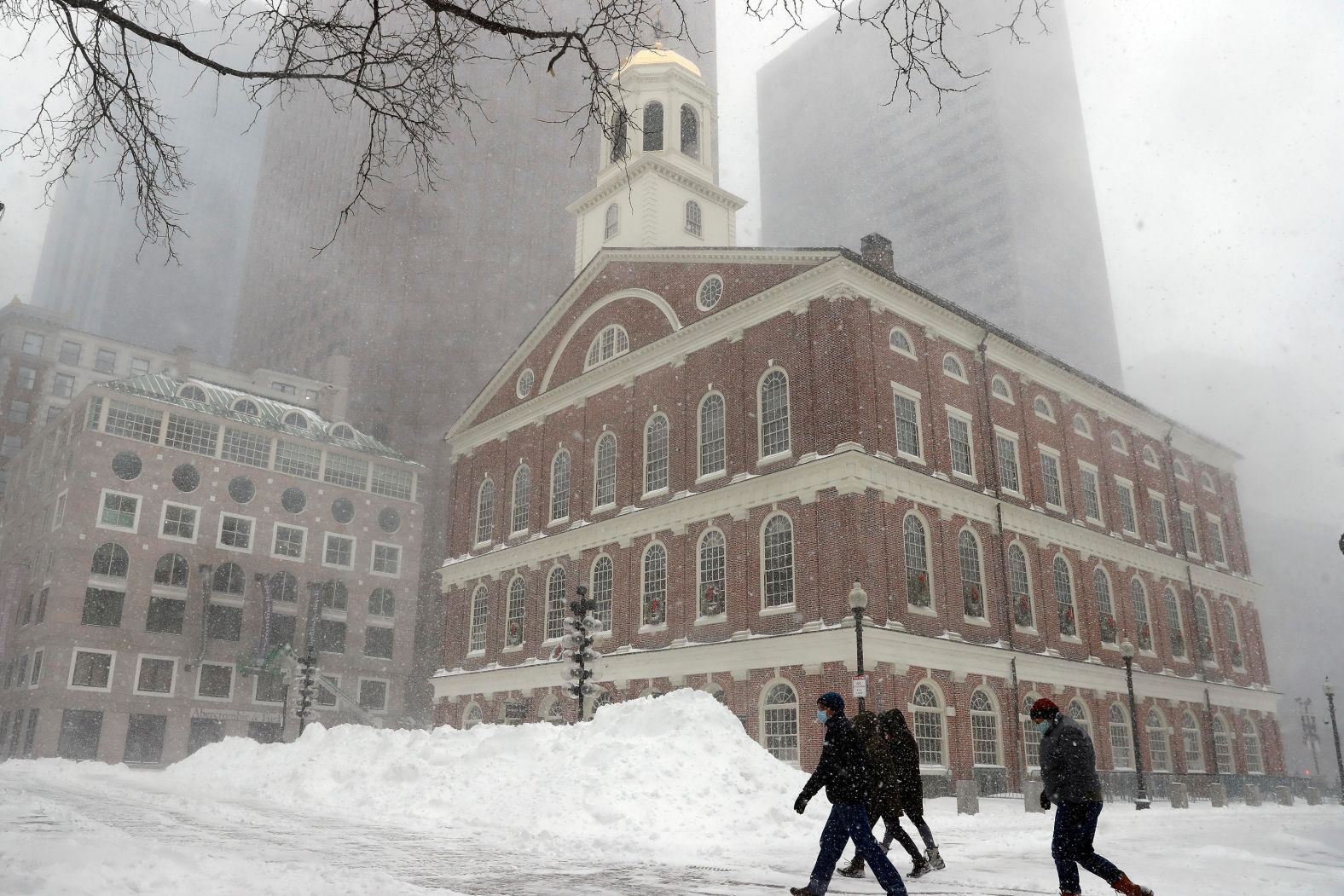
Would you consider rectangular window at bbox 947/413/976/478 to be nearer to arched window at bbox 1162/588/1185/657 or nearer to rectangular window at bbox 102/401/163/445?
arched window at bbox 1162/588/1185/657

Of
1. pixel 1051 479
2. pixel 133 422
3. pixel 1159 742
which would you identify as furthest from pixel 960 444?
pixel 133 422

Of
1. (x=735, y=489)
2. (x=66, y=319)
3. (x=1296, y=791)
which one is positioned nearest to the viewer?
(x=735, y=489)

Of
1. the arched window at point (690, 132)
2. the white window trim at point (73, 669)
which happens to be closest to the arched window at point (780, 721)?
the arched window at point (690, 132)

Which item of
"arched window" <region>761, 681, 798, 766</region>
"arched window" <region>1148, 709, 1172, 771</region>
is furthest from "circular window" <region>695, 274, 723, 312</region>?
"arched window" <region>1148, 709, 1172, 771</region>

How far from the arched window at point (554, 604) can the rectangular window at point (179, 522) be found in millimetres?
27601

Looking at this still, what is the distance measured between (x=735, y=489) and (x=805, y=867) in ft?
64.2

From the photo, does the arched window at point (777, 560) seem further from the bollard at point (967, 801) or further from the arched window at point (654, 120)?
the arched window at point (654, 120)

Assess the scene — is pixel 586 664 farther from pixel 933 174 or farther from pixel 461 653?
pixel 933 174

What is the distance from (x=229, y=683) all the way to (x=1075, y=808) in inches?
2130

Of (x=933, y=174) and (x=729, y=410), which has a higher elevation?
(x=933, y=174)

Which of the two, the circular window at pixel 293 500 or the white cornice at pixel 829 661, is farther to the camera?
the circular window at pixel 293 500

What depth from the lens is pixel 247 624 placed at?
55.8 metres

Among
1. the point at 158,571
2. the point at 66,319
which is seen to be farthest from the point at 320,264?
the point at 158,571

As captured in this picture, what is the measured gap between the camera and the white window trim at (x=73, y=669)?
162ft
